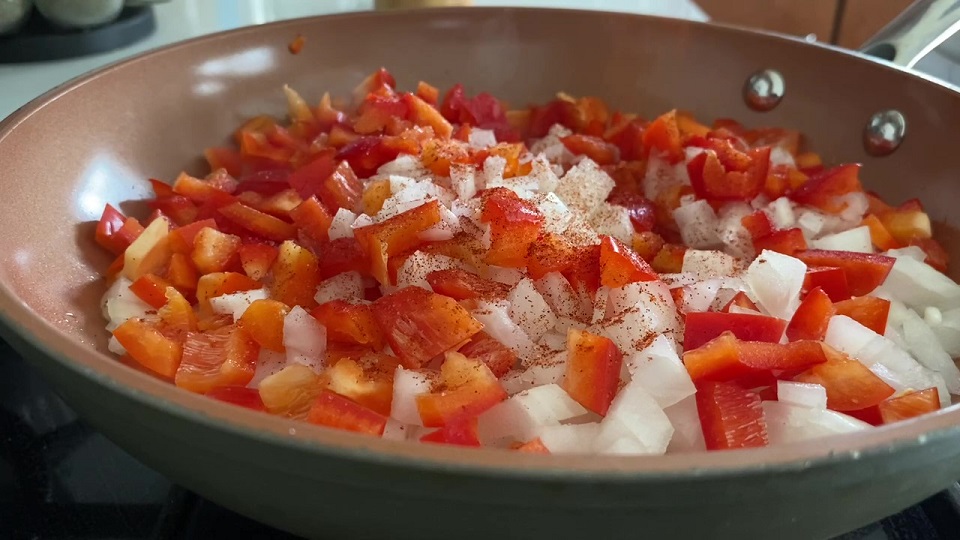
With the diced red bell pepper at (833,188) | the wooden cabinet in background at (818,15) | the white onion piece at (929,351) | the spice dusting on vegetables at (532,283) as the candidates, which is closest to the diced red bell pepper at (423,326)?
the spice dusting on vegetables at (532,283)

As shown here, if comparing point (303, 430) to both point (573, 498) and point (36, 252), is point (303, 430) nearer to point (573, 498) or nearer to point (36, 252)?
point (573, 498)

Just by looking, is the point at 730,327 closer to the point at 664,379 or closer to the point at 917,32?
the point at 664,379

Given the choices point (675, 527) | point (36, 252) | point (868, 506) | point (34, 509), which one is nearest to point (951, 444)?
point (868, 506)

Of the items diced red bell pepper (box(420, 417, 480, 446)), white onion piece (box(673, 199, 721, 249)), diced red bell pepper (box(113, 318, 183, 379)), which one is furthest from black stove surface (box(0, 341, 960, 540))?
white onion piece (box(673, 199, 721, 249))

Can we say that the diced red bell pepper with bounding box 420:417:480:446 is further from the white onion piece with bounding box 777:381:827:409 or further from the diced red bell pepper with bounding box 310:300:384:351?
the white onion piece with bounding box 777:381:827:409

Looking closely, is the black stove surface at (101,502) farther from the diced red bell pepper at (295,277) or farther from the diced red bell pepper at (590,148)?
the diced red bell pepper at (590,148)

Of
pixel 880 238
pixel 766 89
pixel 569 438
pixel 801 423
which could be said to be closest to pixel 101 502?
pixel 569 438

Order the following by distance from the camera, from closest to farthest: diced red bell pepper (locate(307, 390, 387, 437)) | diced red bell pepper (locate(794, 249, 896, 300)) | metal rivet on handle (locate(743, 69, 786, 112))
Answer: diced red bell pepper (locate(307, 390, 387, 437))
diced red bell pepper (locate(794, 249, 896, 300))
metal rivet on handle (locate(743, 69, 786, 112))

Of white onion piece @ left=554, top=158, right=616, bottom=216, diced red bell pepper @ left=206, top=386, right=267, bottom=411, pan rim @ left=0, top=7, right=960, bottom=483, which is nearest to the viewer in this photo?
pan rim @ left=0, top=7, right=960, bottom=483
